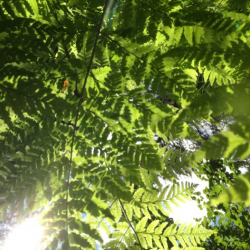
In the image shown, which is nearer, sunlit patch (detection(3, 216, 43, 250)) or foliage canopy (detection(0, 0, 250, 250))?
foliage canopy (detection(0, 0, 250, 250))

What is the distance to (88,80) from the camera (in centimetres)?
167

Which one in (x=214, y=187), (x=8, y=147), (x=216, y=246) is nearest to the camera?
(x=8, y=147)

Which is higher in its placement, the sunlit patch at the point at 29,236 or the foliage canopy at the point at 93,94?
the foliage canopy at the point at 93,94

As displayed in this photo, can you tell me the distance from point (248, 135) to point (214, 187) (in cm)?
548

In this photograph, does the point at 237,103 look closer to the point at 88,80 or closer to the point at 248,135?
the point at 248,135

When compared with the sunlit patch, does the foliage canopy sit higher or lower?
higher

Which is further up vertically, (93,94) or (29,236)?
(93,94)

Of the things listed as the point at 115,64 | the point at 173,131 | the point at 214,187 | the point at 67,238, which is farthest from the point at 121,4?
the point at 214,187

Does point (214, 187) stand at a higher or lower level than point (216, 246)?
higher

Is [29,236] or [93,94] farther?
[29,236]

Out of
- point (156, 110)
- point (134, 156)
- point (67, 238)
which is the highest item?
point (156, 110)

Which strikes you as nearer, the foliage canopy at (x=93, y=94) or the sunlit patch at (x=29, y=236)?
the foliage canopy at (x=93, y=94)

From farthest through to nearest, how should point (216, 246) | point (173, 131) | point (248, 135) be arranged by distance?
1. point (216, 246)
2. point (173, 131)
3. point (248, 135)

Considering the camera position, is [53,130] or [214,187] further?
[214,187]
